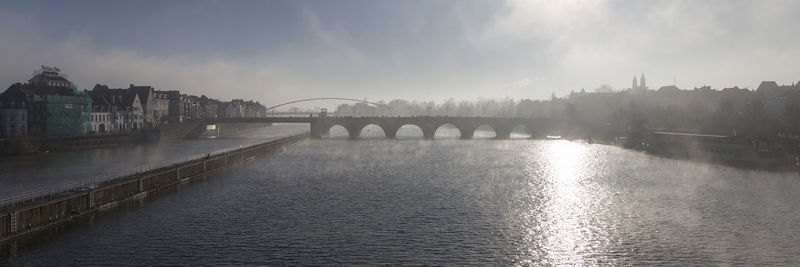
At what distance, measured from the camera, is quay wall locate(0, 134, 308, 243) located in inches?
1080

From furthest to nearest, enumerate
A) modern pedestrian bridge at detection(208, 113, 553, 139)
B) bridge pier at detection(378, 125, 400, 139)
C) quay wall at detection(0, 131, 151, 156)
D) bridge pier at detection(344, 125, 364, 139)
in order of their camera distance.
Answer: bridge pier at detection(378, 125, 400, 139)
bridge pier at detection(344, 125, 364, 139)
modern pedestrian bridge at detection(208, 113, 553, 139)
quay wall at detection(0, 131, 151, 156)

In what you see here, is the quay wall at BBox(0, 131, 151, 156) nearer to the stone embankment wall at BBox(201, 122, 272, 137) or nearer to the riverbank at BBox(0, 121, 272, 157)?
the riverbank at BBox(0, 121, 272, 157)

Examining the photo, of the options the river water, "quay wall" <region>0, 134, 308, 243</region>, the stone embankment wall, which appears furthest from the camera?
the stone embankment wall

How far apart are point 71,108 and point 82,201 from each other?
73553 millimetres

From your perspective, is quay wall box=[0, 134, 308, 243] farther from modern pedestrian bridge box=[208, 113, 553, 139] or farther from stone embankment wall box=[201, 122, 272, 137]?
stone embankment wall box=[201, 122, 272, 137]

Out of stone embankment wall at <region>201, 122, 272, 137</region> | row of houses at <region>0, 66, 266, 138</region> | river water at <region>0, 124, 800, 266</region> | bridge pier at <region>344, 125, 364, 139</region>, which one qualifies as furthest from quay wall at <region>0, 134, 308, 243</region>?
stone embankment wall at <region>201, 122, 272, 137</region>

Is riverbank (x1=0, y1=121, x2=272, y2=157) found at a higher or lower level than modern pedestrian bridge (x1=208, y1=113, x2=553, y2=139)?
lower

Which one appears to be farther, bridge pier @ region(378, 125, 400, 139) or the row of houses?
bridge pier @ region(378, 125, 400, 139)

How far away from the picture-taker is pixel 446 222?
1340 inches

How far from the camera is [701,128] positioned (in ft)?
348

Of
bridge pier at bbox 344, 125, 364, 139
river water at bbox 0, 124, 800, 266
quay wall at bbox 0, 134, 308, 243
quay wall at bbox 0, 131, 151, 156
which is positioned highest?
bridge pier at bbox 344, 125, 364, 139

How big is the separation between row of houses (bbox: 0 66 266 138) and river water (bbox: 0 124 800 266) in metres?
52.6

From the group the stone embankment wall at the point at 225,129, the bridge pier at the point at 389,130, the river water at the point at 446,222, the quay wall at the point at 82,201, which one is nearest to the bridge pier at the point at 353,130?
the bridge pier at the point at 389,130

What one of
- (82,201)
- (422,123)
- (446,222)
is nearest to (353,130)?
(422,123)
